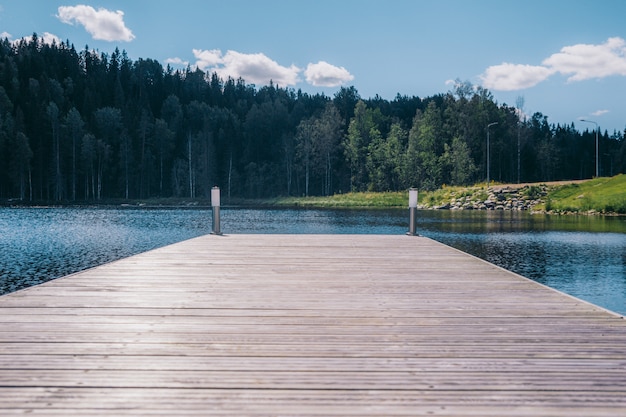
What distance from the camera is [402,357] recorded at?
3525mm

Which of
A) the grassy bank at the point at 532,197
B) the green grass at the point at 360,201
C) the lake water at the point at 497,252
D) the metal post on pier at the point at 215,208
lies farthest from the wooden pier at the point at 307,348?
the green grass at the point at 360,201

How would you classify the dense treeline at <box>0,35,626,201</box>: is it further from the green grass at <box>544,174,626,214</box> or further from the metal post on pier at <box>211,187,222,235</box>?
the metal post on pier at <box>211,187,222,235</box>

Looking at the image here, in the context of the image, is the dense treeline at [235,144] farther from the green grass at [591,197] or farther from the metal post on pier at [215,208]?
the metal post on pier at [215,208]

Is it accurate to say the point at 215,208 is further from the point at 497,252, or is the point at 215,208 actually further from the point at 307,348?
the point at 307,348

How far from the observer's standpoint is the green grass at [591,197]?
136 feet

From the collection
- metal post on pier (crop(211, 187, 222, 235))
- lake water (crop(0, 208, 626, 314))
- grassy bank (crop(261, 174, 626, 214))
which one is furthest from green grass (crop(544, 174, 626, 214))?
metal post on pier (crop(211, 187, 222, 235))

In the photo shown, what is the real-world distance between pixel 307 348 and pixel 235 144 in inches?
3951

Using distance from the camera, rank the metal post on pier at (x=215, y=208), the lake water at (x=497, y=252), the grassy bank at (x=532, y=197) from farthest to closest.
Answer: the grassy bank at (x=532, y=197)
the metal post on pier at (x=215, y=208)
the lake water at (x=497, y=252)

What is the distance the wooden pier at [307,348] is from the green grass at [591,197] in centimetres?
4021

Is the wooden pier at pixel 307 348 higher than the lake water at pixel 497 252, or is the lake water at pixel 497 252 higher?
the wooden pier at pixel 307 348

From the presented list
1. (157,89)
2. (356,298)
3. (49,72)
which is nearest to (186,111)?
(157,89)

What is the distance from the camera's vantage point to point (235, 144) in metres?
102

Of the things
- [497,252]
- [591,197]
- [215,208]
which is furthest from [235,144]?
[215,208]

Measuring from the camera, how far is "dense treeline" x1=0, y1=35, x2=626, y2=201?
78625 millimetres
